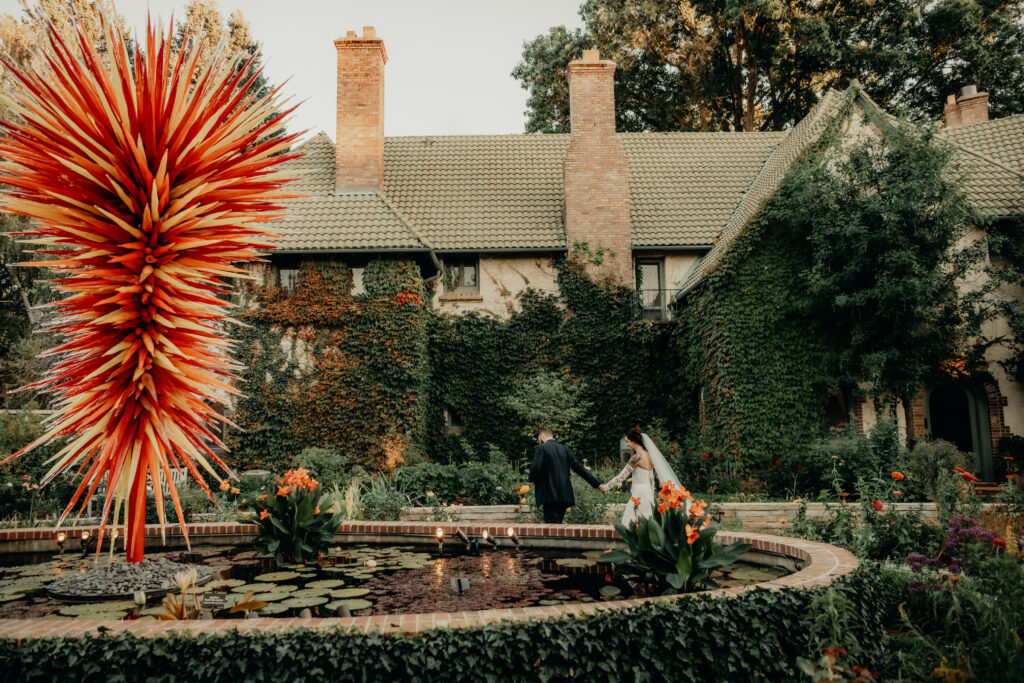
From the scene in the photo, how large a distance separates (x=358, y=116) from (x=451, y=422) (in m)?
8.93

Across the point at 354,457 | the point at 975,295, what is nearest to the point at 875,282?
the point at 975,295

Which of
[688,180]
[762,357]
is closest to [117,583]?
[762,357]

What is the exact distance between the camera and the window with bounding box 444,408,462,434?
18078mm

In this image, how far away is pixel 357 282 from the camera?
55.9ft

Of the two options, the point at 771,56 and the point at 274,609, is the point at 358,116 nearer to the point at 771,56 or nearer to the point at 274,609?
the point at 274,609

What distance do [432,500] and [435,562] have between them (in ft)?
15.3

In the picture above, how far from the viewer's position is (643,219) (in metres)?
19.6

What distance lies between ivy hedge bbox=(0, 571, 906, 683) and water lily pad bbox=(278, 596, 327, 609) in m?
1.55

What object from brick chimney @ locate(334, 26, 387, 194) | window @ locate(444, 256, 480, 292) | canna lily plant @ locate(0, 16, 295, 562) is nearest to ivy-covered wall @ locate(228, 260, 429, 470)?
window @ locate(444, 256, 480, 292)

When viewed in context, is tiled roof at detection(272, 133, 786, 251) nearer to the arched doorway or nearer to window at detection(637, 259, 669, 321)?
window at detection(637, 259, 669, 321)

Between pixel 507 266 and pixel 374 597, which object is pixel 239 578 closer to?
pixel 374 597

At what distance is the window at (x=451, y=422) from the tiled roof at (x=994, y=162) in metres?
13.2

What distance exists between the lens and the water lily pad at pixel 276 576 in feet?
20.4

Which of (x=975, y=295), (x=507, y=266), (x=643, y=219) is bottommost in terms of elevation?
(x=975, y=295)
